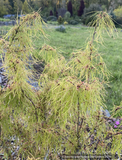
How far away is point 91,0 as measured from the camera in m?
30.5

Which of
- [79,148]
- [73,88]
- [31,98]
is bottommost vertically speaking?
[79,148]

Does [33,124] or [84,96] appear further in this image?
[33,124]

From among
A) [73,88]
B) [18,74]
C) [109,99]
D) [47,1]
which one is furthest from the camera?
[47,1]

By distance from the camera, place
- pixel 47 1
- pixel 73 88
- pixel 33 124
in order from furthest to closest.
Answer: pixel 47 1 → pixel 33 124 → pixel 73 88

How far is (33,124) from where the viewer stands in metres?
1.27

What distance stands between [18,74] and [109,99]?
2.88 metres

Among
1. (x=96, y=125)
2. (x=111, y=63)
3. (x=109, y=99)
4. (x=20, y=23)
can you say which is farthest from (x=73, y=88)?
(x=111, y=63)

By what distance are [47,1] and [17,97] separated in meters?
33.7

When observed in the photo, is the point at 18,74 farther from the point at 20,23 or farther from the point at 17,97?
the point at 20,23

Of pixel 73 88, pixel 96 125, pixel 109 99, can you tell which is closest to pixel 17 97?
pixel 73 88

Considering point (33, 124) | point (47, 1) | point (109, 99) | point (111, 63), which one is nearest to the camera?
point (33, 124)

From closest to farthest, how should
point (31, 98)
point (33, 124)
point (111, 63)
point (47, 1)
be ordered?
point (31, 98) < point (33, 124) < point (111, 63) < point (47, 1)

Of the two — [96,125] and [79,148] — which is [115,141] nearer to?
[96,125]

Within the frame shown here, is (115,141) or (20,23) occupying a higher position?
(20,23)
